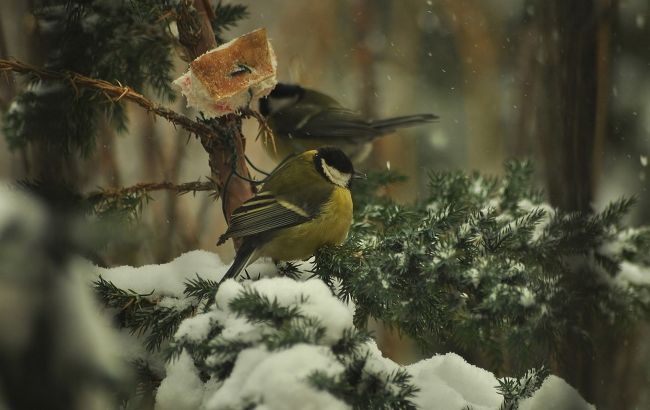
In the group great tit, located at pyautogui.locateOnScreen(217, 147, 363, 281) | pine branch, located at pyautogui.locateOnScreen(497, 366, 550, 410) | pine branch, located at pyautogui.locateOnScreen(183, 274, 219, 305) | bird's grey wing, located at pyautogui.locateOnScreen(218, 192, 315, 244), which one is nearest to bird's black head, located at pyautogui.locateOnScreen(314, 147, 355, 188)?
great tit, located at pyautogui.locateOnScreen(217, 147, 363, 281)

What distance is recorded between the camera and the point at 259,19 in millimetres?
2424

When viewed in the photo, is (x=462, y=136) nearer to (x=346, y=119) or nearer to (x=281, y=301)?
(x=346, y=119)

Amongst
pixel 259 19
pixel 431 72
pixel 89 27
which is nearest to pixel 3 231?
pixel 89 27

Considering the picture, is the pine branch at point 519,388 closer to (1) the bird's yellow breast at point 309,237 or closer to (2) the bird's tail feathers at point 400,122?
(1) the bird's yellow breast at point 309,237

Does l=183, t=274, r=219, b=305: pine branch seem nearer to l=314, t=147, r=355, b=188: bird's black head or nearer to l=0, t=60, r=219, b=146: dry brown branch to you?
l=0, t=60, r=219, b=146: dry brown branch

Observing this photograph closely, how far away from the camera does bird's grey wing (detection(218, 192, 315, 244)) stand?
120 cm

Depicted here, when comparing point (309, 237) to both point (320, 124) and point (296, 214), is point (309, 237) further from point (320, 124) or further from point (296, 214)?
point (320, 124)

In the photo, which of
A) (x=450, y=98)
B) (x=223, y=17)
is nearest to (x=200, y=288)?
(x=223, y=17)

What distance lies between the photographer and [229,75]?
1.13m

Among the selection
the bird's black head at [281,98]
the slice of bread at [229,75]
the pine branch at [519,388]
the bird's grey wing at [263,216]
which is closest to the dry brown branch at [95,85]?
the slice of bread at [229,75]

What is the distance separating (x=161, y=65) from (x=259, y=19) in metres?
1.08

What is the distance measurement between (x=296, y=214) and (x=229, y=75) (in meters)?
0.28

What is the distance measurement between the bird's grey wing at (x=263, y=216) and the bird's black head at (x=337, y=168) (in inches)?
4.0

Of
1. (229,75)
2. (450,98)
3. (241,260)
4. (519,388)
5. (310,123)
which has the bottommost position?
(519,388)
